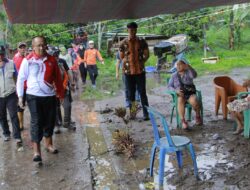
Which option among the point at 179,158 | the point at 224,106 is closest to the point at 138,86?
the point at 224,106

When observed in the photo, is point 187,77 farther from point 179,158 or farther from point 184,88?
point 179,158

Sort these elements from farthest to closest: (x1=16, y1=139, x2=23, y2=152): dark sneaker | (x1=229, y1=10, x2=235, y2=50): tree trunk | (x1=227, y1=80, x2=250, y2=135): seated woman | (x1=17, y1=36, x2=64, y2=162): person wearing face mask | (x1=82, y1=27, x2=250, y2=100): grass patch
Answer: (x1=229, y1=10, x2=235, y2=50): tree trunk
(x1=82, y1=27, x2=250, y2=100): grass patch
(x1=16, y1=139, x2=23, y2=152): dark sneaker
(x1=17, y1=36, x2=64, y2=162): person wearing face mask
(x1=227, y1=80, x2=250, y2=135): seated woman

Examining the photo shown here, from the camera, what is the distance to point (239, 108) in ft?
18.2

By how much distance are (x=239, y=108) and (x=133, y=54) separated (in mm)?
2887

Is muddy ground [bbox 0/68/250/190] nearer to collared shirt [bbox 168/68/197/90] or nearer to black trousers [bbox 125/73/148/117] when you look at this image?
black trousers [bbox 125/73/148/117]

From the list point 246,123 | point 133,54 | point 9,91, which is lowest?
point 246,123

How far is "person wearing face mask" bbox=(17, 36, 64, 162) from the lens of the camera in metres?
5.73

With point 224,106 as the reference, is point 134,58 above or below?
above

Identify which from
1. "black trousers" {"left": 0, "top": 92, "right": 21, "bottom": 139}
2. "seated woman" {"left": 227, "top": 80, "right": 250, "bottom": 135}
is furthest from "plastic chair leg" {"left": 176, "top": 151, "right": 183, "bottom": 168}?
"black trousers" {"left": 0, "top": 92, "right": 21, "bottom": 139}

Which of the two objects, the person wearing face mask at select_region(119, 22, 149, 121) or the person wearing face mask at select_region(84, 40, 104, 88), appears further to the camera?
the person wearing face mask at select_region(84, 40, 104, 88)

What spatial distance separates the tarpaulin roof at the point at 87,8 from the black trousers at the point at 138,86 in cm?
123

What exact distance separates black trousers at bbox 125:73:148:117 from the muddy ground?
0.43 metres

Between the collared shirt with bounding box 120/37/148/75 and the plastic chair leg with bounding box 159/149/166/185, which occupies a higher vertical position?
the collared shirt with bounding box 120/37/148/75

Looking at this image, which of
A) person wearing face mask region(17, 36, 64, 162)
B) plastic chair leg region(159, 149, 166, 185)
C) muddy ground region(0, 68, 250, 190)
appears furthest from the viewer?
person wearing face mask region(17, 36, 64, 162)
